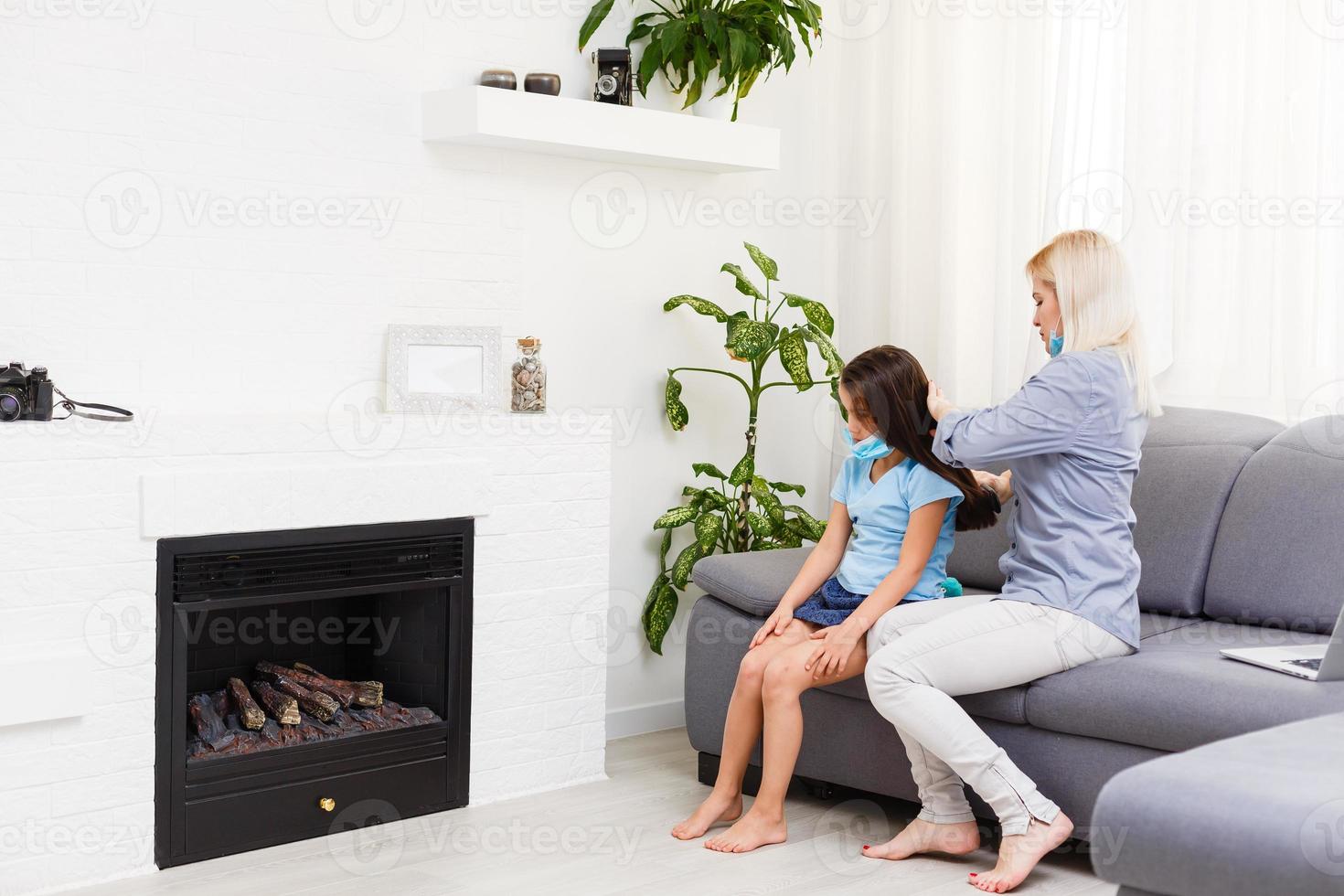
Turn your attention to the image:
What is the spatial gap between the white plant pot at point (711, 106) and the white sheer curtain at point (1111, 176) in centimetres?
49

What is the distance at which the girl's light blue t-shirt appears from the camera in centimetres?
302

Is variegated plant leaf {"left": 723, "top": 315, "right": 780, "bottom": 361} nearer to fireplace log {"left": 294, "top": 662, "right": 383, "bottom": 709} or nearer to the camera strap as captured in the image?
fireplace log {"left": 294, "top": 662, "right": 383, "bottom": 709}

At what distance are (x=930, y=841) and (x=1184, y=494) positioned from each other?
3.38 feet

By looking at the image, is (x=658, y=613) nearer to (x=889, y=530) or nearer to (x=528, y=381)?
(x=528, y=381)

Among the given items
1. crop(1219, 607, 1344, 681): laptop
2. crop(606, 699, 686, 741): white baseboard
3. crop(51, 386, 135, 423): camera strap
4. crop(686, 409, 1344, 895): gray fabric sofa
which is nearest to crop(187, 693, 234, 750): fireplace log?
crop(51, 386, 135, 423): camera strap

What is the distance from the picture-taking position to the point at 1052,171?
3.74m

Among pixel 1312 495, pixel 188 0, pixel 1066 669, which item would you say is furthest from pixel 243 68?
pixel 1312 495

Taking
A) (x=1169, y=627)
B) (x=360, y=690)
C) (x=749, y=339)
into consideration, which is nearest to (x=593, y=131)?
(x=749, y=339)

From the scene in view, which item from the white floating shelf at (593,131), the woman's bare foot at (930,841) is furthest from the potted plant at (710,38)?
the woman's bare foot at (930,841)

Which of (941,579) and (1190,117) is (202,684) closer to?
(941,579)

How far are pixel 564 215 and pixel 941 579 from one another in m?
1.47

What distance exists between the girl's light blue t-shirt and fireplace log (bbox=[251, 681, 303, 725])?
1.28m

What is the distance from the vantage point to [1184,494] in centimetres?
319

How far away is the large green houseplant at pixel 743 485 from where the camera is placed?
12.6ft
